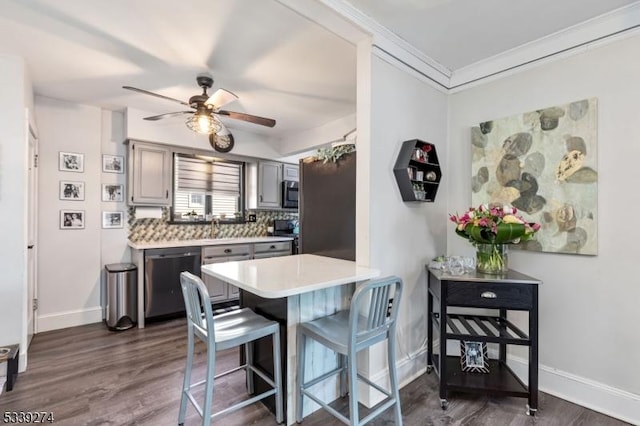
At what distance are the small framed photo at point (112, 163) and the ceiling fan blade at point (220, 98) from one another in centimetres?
187

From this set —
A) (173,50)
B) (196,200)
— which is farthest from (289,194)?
(173,50)

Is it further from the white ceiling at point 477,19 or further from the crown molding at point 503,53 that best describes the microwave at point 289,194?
the white ceiling at point 477,19

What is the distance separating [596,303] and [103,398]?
3376mm

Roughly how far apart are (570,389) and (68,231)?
16.0 feet

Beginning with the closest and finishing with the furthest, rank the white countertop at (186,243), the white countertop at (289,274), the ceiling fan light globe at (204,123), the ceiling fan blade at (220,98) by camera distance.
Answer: the white countertop at (289,274)
the ceiling fan blade at (220,98)
the ceiling fan light globe at (204,123)
the white countertop at (186,243)

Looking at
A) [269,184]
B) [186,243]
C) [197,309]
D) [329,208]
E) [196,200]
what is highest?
[269,184]

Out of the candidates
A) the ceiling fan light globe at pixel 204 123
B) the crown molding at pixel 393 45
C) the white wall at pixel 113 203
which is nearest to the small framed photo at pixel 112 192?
the white wall at pixel 113 203

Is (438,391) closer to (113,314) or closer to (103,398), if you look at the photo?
(103,398)

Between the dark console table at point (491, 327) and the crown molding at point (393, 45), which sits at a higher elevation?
the crown molding at point (393, 45)

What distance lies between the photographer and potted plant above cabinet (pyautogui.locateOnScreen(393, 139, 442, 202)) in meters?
2.19

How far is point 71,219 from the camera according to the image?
3477 millimetres

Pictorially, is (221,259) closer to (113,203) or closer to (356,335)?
(113,203)

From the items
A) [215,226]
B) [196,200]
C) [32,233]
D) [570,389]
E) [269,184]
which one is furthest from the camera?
[269,184]

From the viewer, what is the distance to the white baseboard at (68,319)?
10.8 feet
